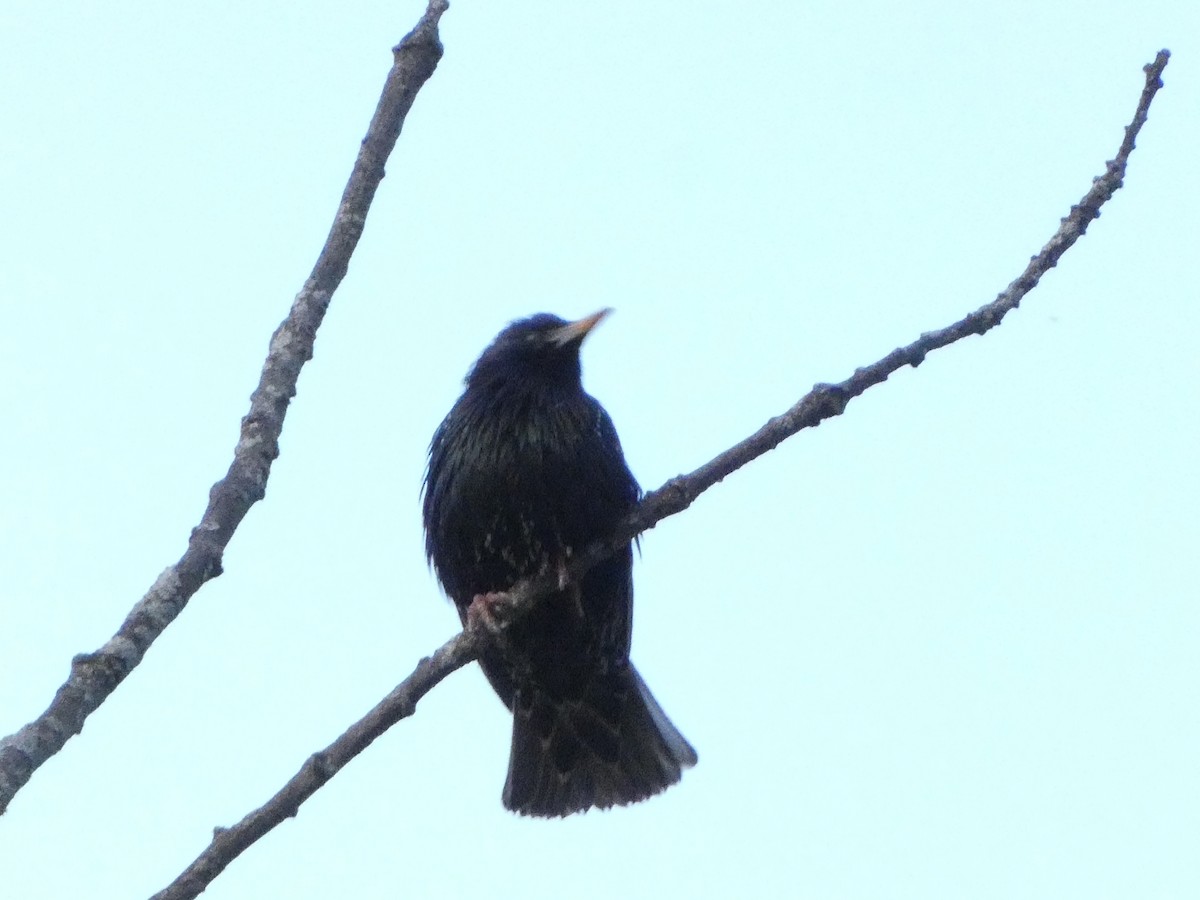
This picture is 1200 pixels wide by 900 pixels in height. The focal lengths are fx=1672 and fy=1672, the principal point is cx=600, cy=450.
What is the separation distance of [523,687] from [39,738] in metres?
2.73

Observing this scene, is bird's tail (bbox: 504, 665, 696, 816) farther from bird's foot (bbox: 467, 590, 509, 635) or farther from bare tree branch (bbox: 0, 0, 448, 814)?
bare tree branch (bbox: 0, 0, 448, 814)

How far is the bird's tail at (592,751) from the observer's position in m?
5.51

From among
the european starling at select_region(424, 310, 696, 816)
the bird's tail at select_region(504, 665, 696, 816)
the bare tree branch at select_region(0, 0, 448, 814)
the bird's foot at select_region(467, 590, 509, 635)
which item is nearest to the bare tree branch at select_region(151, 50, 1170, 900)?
the bird's foot at select_region(467, 590, 509, 635)

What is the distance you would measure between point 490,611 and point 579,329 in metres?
1.46

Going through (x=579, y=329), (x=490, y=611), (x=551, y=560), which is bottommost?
(x=490, y=611)

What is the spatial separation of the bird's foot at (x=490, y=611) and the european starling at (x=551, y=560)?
0.81ft

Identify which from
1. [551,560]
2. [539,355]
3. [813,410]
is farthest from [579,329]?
[813,410]

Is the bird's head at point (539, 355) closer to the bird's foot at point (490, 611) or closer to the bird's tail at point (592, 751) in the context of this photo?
the bird's tail at point (592, 751)

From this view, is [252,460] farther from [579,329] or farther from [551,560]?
[579,329]

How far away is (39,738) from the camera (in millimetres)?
2814

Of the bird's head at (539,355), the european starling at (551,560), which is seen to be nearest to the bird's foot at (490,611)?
the european starling at (551,560)

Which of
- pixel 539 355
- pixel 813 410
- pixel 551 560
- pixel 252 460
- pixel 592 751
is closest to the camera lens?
pixel 252 460

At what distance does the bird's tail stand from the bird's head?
1.03 metres

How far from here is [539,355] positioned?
5758 mm
